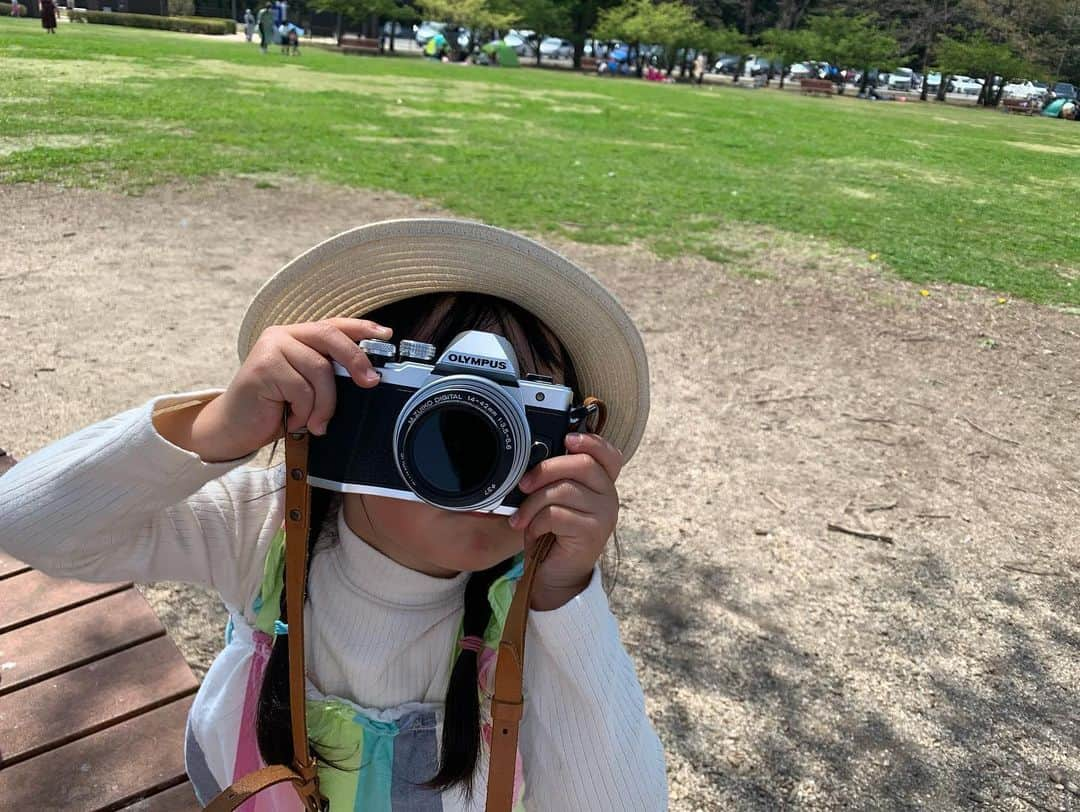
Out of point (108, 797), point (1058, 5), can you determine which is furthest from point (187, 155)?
point (1058, 5)

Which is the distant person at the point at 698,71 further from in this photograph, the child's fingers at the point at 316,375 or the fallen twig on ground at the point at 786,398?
the child's fingers at the point at 316,375

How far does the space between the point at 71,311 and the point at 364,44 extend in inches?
1400

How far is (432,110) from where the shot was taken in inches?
632

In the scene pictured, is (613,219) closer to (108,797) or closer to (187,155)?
(187,155)

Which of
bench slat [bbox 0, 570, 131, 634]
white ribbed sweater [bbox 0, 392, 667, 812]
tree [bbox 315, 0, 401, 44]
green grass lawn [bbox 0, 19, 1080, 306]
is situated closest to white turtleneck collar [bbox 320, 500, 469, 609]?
white ribbed sweater [bbox 0, 392, 667, 812]

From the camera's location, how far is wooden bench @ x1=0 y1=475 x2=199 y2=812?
163 centimetres

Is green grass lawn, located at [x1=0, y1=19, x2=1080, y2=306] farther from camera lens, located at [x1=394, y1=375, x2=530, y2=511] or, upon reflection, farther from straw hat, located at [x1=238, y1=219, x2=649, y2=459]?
camera lens, located at [x1=394, y1=375, x2=530, y2=511]

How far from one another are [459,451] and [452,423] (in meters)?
0.04

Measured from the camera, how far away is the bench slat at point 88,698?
173 centimetres

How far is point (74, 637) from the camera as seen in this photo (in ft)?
6.51

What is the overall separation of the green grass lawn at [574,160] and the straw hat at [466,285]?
5.96 m

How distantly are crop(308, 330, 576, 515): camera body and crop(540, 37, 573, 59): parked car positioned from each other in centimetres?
5059

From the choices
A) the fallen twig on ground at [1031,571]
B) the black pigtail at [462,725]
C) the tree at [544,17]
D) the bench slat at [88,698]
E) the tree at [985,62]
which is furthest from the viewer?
the tree at [544,17]

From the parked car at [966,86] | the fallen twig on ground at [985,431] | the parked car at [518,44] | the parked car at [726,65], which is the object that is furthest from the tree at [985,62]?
the fallen twig on ground at [985,431]
